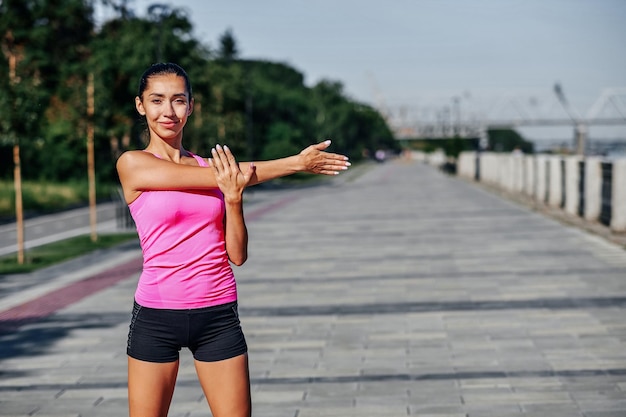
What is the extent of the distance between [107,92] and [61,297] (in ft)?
29.0

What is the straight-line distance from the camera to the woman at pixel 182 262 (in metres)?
3.14

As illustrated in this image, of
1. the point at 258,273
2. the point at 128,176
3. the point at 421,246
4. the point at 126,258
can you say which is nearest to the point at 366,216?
the point at 421,246

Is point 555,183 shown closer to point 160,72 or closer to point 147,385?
point 160,72

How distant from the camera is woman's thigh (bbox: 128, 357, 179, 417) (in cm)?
319

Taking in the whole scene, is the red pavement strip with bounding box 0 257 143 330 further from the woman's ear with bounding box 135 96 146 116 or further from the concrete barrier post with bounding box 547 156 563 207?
the concrete barrier post with bounding box 547 156 563 207

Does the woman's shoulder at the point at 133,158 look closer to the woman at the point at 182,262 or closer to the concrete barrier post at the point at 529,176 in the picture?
the woman at the point at 182,262

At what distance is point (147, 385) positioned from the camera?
3184 millimetres

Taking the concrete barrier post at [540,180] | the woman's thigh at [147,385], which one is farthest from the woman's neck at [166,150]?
the concrete barrier post at [540,180]

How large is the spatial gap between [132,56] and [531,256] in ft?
61.0

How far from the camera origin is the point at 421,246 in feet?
49.1

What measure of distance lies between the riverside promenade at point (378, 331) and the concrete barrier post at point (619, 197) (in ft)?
3.44

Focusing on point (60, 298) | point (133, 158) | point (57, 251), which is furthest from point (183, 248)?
point (57, 251)

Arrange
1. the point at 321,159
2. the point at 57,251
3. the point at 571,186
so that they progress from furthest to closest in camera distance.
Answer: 1. the point at 571,186
2. the point at 57,251
3. the point at 321,159

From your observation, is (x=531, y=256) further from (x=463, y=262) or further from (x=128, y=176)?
(x=128, y=176)
